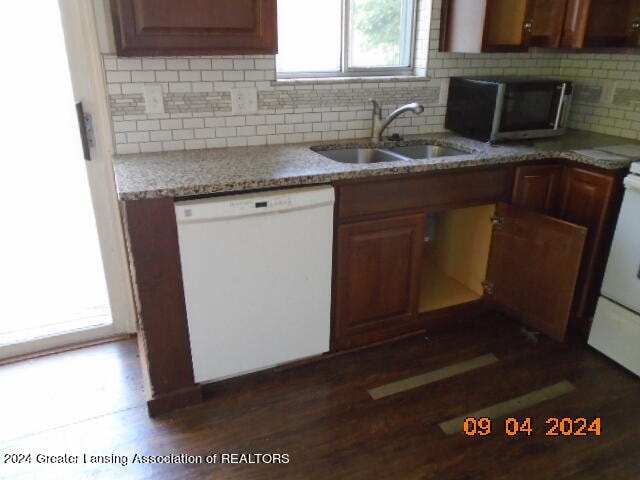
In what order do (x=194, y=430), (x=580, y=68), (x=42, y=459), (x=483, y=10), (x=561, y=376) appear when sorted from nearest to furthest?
(x=42, y=459)
(x=194, y=430)
(x=561, y=376)
(x=483, y=10)
(x=580, y=68)

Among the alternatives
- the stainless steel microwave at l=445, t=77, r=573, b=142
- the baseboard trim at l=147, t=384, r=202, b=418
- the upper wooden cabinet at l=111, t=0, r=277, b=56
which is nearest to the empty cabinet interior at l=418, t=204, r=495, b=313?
the stainless steel microwave at l=445, t=77, r=573, b=142

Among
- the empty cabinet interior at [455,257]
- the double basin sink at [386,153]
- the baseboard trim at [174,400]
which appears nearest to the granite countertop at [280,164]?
the double basin sink at [386,153]

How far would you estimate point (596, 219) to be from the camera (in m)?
2.32

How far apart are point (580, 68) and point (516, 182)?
1.10 meters

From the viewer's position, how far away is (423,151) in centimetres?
272

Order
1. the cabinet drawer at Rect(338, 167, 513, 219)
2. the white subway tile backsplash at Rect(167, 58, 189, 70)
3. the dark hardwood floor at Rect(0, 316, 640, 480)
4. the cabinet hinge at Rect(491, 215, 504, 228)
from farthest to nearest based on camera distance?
the cabinet hinge at Rect(491, 215, 504, 228)
the white subway tile backsplash at Rect(167, 58, 189, 70)
the cabinet drawer at Rect(338, 167, 513, 219)
the dark hardwood floor at Rect(0, 316, 640, 480)

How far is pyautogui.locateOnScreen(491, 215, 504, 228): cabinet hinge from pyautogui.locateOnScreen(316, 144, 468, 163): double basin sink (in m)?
0.36

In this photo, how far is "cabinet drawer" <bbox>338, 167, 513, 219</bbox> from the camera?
2.10 m

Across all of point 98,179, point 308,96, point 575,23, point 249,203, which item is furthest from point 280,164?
point 575,23

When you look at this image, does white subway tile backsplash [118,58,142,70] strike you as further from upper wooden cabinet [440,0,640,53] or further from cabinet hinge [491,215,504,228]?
cabinet hinge [491,215,504,228]

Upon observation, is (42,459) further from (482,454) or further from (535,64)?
(535,64)

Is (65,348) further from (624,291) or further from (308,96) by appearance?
(624,291)

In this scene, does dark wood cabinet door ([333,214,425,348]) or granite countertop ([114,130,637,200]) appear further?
dark wood cabinet door ([333,214,425,348])

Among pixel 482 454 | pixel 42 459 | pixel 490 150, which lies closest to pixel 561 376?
pixel 482 454
